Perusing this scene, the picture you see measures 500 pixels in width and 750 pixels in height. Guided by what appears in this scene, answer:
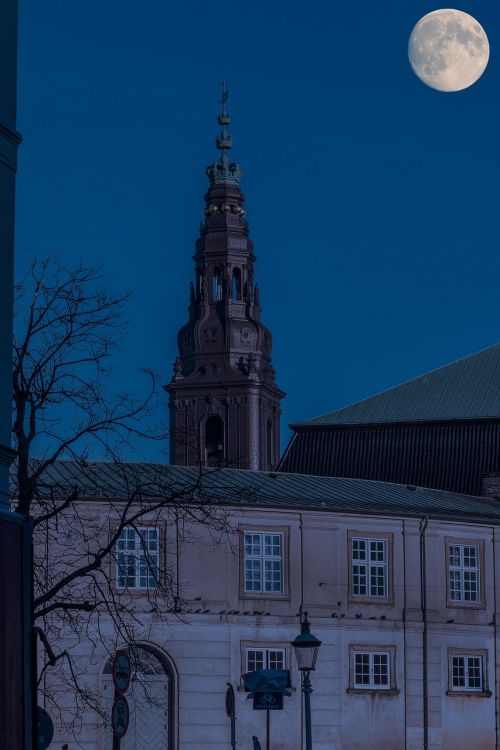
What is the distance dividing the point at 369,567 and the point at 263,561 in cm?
379

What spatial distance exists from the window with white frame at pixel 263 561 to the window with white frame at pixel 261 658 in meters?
1.88

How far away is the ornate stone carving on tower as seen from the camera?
442 feet

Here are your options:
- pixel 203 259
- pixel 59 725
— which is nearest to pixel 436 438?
pixel 59 725

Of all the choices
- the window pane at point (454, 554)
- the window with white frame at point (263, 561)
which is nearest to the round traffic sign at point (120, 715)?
the window with white frame at point (263, 561)

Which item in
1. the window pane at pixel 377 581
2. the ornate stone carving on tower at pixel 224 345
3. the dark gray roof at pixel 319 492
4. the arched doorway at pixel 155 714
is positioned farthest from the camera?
the ornate stone carving on tower at pixel 224 345

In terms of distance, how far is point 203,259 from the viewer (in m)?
135

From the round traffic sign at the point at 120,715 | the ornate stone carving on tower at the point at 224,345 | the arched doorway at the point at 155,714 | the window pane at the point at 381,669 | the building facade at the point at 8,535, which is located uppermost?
the ornate stone carving on tower at the point at 224,345

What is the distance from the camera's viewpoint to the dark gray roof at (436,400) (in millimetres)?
79375

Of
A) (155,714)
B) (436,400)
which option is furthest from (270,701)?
(436,400)

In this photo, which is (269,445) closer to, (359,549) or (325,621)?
(359,549)

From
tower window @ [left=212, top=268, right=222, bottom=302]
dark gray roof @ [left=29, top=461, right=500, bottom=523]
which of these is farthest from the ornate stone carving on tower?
dark gray roof @ [left=29, top=461, right=500, bottom=523]

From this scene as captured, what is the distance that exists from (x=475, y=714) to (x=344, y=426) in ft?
64.2

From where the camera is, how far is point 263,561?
202 feet

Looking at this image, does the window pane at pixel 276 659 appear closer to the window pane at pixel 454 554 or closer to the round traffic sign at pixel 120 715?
the window pane at pixel 454 554
